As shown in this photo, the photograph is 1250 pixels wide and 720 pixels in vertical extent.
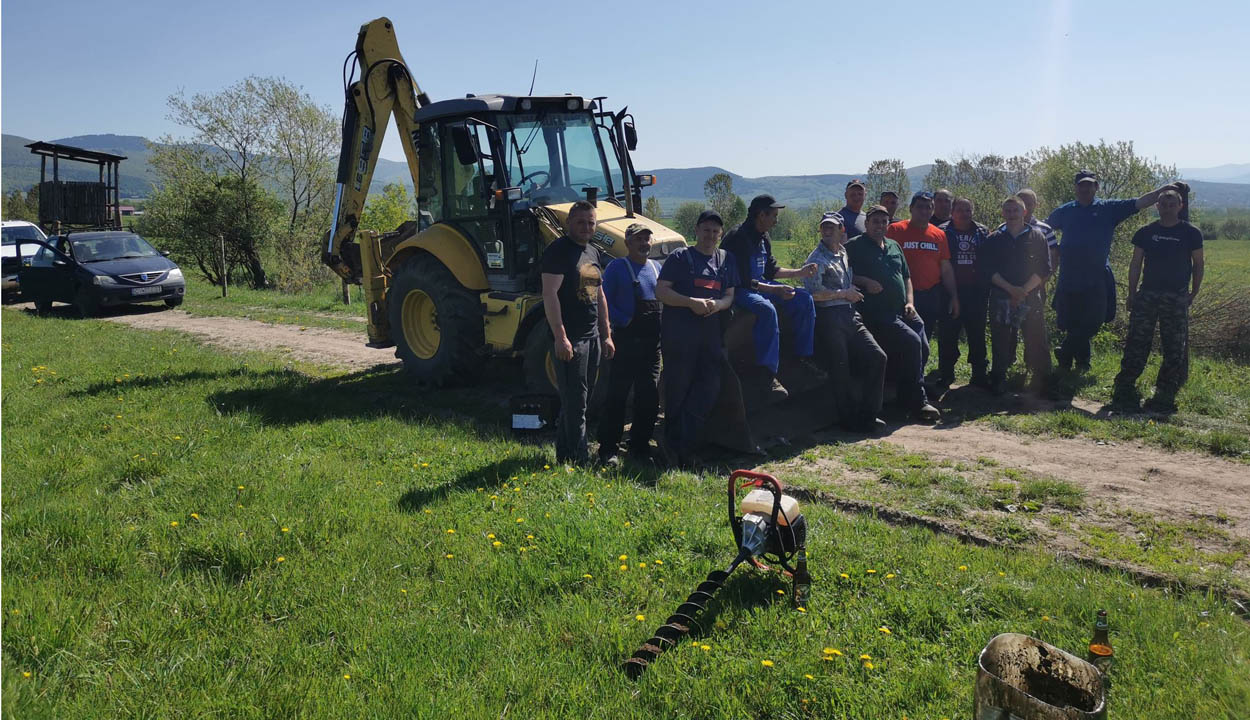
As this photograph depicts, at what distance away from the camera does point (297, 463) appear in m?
6.15

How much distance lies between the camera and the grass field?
10.6 ft

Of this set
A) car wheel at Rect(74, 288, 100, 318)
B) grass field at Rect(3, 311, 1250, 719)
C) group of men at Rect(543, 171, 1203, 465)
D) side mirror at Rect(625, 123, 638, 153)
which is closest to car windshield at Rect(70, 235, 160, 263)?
car wheel at Rect(74, 288, 100, 318)

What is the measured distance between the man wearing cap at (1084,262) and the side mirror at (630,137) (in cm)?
455

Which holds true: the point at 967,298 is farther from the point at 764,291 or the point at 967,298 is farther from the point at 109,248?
the point at 109,248

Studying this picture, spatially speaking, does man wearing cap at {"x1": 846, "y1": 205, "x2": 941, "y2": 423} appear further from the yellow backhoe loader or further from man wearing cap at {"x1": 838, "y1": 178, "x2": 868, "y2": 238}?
the yellow backhoe loader

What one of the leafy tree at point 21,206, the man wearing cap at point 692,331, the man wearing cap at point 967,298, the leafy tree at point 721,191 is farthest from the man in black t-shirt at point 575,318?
the leafy tree at point 21,206

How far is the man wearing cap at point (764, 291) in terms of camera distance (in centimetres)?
675

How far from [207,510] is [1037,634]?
185 inches

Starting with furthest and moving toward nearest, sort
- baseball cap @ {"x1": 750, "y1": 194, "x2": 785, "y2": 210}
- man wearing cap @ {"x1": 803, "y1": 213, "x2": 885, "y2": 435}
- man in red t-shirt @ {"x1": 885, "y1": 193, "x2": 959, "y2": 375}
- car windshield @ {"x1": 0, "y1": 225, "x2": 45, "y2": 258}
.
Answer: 1. car windshield @ {"x1": 0, "y1": 225, "x2": 45, "y2": 258}
2. man in red t-shirt @ {"x1": 885, "y1": 193, "x2": 959, "y2": 375}
3. man wearing cap @ {"x1": 803, "y1": 213, "x2": 885, "y2": 435}
4. baseball cap @ {"x1": 750, "y1": 194, "x2": 785, "y2": 210}

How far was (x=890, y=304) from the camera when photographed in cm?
773

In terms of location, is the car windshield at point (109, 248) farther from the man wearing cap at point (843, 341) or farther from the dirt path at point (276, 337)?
the man wearing cap at point (843, 341)

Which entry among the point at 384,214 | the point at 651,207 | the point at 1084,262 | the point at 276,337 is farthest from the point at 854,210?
the point at 384,214

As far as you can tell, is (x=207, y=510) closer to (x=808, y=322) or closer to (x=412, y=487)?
(x=412, y=487)

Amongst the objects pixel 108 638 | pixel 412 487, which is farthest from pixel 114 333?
pixel 108 638
